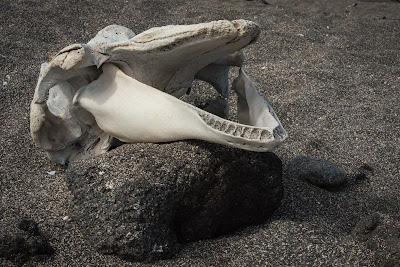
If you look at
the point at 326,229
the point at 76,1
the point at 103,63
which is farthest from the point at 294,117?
the point at 76,1

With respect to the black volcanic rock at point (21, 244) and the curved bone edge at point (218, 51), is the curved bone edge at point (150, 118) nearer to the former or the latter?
the curved bone edge at point (218, 51)

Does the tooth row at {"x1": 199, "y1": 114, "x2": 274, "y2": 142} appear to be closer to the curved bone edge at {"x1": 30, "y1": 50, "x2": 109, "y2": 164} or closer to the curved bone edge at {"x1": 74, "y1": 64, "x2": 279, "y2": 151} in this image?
the curved bone edge at {"x1": 74, "y1": 64, "x2": 279, "y2": 151}

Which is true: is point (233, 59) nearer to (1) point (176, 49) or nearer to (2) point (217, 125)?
(1) point (176, 49)

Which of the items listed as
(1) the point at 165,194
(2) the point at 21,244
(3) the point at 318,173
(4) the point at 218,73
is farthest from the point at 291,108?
(2) the point at 21,244

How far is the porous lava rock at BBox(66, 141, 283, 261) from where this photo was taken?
272cm

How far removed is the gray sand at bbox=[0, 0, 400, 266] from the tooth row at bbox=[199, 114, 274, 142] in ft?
1.77

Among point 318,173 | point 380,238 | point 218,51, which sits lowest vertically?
point 318,173

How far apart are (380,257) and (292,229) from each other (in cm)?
44

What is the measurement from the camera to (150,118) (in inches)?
115

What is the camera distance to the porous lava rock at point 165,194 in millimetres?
2723

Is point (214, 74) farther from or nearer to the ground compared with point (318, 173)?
farther from the ground

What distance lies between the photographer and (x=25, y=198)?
129 inches

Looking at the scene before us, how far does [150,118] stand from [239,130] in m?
0.47

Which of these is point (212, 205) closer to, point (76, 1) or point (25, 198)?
point (25, 198)
